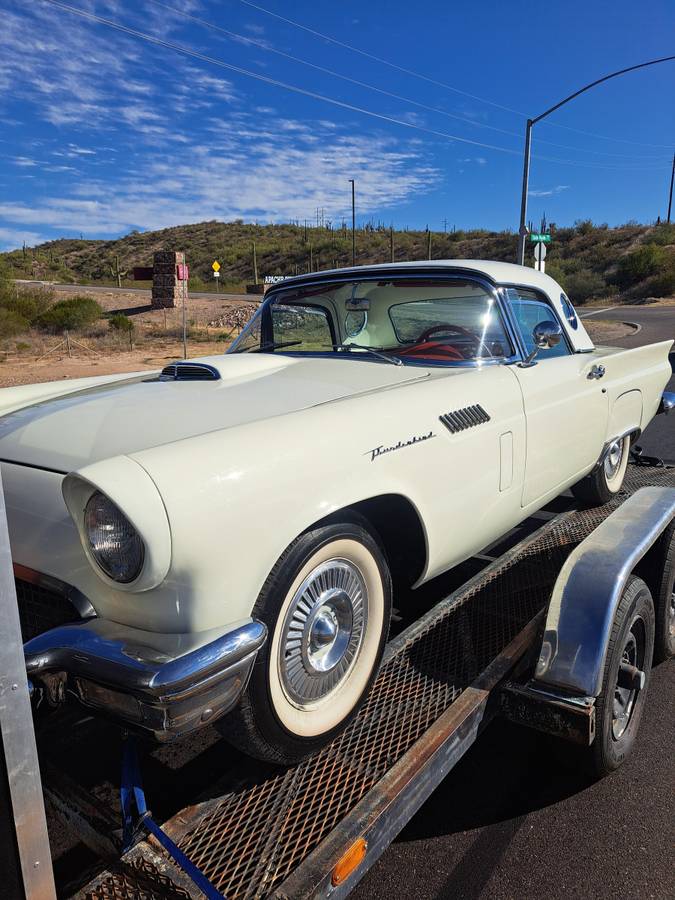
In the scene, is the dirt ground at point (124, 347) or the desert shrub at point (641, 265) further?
the desert shrub at point (641, 265)

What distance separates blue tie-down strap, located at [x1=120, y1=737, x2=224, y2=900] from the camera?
139cm

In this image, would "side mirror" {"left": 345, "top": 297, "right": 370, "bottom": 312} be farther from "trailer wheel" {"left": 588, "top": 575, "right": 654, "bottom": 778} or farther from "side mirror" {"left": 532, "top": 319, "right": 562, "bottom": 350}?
"trailer wheel" {"left": 588, "top": 575, "right": 654, "bottom": 778}

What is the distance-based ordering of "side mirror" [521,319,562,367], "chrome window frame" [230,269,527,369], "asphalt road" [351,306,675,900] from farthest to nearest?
"side mirror" [521,319,562,367], "chrome window frame" [230,269,527,369], "asphalt road" [351,306,675,900]

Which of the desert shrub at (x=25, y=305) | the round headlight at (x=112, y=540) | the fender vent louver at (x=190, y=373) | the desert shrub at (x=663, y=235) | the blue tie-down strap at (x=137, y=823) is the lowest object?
the blue tie-down strap at (x=137, y=823)

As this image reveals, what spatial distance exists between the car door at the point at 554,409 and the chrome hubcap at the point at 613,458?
29 centimetres

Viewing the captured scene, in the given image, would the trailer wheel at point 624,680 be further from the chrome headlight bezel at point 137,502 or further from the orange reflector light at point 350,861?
the chrome headlight bezel at point 137,502

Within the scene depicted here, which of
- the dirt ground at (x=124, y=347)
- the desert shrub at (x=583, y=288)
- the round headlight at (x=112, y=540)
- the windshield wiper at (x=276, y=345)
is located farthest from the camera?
the desert shrub at (x=583, y=288)

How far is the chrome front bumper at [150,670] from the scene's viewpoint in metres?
1.52

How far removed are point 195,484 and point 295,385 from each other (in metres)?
1.05

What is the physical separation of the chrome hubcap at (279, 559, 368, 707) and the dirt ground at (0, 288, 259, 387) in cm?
1337

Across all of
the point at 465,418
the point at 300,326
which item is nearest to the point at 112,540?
the point at 465,418

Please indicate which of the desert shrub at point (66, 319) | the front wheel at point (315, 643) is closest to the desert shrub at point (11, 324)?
the desert shrub at point (66, 319)

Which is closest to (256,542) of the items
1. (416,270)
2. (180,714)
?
(180,714)

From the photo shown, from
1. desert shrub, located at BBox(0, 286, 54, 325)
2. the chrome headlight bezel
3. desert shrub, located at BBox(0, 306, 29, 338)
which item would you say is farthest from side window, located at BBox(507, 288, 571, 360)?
desert shrub, located at BBox(0, 286, 54, 325)
